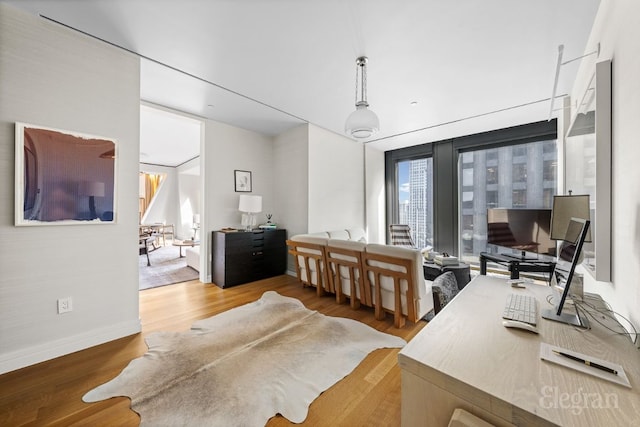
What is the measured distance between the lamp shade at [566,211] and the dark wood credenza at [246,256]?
371cm

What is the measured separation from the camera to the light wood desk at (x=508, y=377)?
660 mm

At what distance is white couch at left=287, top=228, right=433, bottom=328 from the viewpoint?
2.46 meters

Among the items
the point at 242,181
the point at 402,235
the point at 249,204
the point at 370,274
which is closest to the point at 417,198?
the point at 402,235

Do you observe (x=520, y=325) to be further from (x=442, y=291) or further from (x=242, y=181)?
(x=242, y=181)

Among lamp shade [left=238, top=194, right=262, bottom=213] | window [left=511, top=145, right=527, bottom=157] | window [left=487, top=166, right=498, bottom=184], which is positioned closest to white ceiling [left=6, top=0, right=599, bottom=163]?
window [left=511, top=145, right=527, bottom=157]

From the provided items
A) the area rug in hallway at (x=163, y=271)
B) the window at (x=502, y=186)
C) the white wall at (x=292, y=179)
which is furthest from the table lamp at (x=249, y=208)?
the window at (x=502, y=186)

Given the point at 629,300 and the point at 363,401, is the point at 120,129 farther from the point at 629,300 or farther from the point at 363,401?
the point at 629,300

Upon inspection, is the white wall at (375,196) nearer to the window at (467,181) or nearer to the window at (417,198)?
the window at (467,181)

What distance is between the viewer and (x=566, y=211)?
5.99 ft

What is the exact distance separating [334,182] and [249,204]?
1.73 meters

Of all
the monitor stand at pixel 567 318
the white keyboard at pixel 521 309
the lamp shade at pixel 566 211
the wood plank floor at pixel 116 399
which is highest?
the lamp shade at pixel 566 211

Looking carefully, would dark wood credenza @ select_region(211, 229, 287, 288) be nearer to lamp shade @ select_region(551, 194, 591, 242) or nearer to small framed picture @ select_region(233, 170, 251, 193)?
small framed picture @ select_region(233, 170, 251, 193)

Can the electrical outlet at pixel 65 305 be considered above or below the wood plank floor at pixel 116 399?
above

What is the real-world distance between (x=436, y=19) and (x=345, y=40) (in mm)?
748
